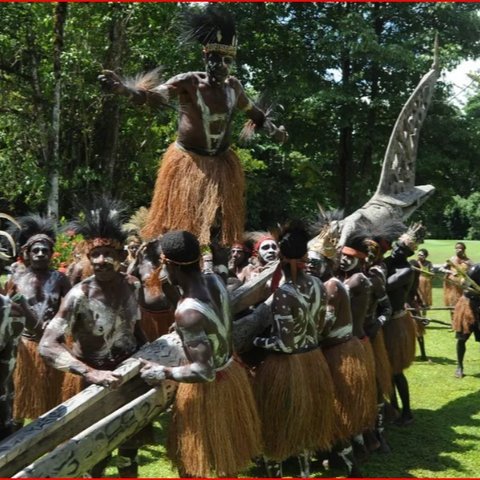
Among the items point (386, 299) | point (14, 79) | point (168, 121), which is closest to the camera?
point (386, 299)

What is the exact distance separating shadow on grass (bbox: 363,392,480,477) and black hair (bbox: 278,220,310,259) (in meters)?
2.03

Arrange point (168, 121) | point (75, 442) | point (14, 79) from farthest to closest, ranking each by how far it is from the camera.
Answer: point (168, 121) < point (14, 79) < point (75, 442)

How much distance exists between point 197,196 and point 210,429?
5.04 feet

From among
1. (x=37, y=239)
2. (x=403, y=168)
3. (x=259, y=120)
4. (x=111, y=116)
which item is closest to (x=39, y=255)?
(x=37, y=239)

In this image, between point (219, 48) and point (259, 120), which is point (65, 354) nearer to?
point (219, 48)

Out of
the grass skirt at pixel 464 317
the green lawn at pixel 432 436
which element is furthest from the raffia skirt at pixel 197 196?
the grass skirt at pixel 464 317

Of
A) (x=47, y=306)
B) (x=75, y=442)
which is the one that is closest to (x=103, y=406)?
(x=75, y=442)

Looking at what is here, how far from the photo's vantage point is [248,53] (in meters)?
16.0

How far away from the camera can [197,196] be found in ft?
14.1

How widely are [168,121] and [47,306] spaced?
10.7 metres

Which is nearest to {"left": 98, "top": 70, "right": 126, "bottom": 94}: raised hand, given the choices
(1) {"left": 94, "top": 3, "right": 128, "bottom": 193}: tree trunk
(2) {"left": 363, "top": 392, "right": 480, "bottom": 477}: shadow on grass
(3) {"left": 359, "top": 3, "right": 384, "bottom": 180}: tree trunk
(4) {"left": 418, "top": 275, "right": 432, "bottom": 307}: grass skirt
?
(2) {"left": 363, "top": 392, "right": 480, "bottom": 477}: shadow on grass

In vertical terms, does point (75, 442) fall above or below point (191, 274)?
below

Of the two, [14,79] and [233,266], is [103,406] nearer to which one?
[233,266]

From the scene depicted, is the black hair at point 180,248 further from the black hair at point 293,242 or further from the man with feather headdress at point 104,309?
the black hair at point 293,242
